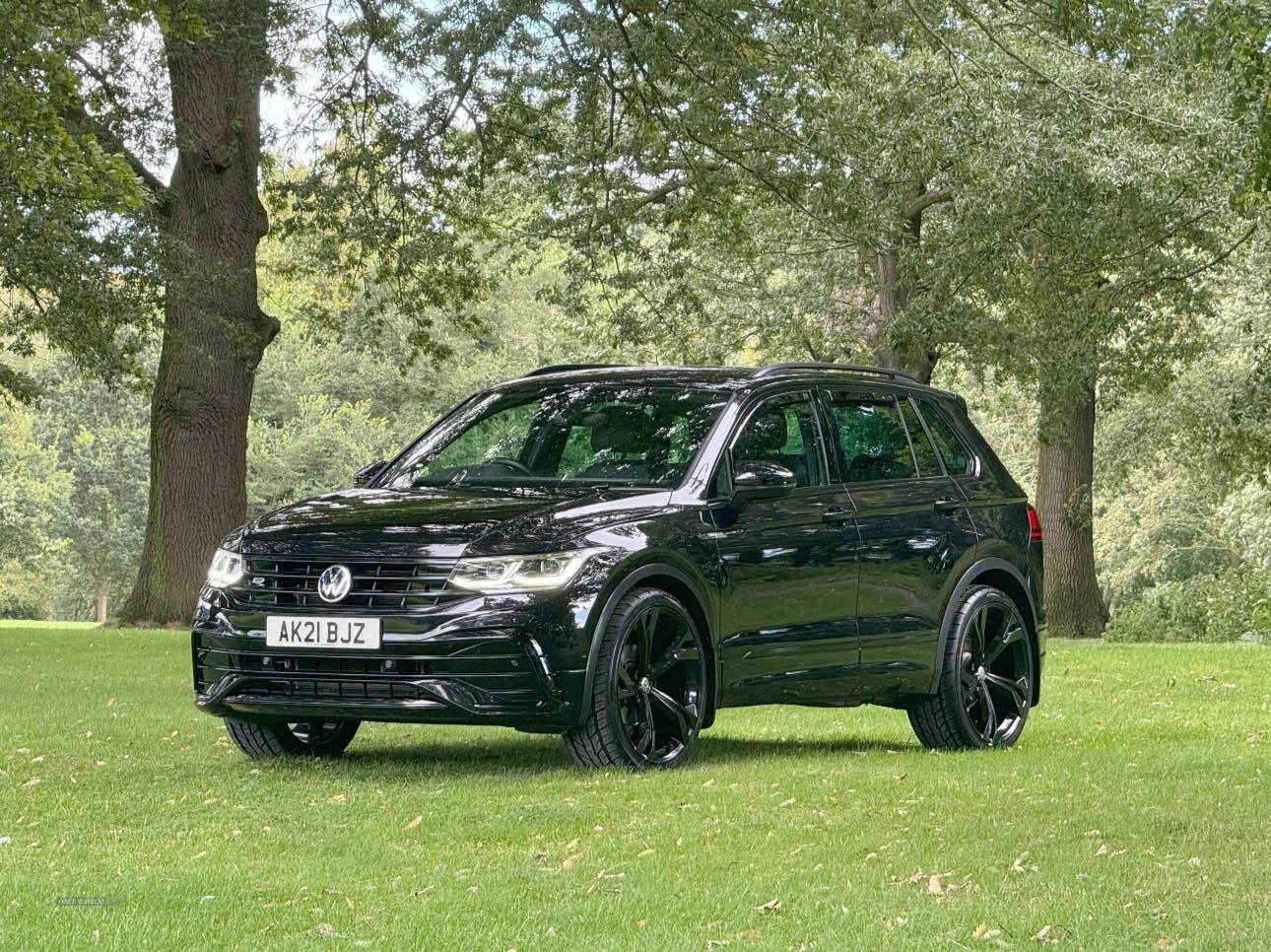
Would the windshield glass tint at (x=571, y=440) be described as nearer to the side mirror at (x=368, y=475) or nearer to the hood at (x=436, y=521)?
the side mirror at (x=368, y=475)

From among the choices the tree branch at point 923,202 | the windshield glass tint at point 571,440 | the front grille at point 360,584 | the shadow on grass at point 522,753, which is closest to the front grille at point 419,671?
the front grille at point 360,584

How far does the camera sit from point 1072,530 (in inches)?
1243

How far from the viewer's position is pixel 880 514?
10.0m

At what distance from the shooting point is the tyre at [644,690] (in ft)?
27.8

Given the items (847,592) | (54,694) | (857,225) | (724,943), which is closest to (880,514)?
(847,592)

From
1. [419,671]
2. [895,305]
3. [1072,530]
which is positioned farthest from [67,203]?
[1072,530]

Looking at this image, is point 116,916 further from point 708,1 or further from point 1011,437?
point 1011,437

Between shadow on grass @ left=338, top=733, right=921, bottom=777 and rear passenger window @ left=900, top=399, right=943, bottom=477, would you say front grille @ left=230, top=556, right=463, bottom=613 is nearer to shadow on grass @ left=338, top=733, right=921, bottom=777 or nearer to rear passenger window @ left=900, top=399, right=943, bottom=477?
shadow on grass @ left=338, top=733, right=921, bottom=777

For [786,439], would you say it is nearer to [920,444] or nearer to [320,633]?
[920,444]

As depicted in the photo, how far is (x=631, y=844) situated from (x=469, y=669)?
1.90 m

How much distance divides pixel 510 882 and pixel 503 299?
6792 cm


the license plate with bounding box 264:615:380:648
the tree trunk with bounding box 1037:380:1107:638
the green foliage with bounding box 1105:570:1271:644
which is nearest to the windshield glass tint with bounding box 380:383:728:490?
the license plate with bounding box 264:615:380:648

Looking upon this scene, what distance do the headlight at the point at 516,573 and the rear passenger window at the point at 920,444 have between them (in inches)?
114

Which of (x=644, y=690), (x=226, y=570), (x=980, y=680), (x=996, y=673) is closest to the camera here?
(x=644, y=690)
